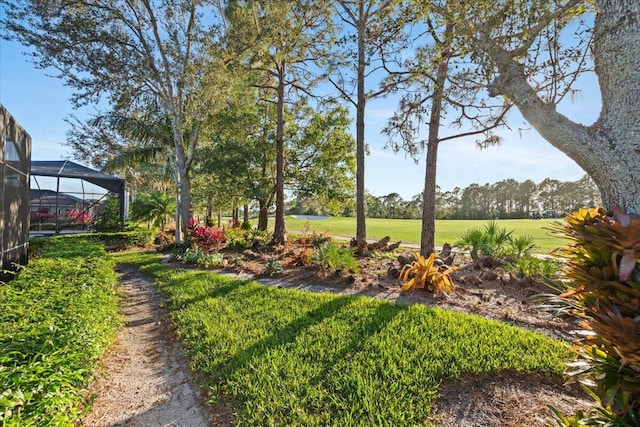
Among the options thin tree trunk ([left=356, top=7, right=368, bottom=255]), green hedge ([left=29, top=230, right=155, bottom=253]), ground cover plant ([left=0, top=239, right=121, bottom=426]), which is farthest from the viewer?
green hedge ([left=29, top=230, right=155, bottom=253])

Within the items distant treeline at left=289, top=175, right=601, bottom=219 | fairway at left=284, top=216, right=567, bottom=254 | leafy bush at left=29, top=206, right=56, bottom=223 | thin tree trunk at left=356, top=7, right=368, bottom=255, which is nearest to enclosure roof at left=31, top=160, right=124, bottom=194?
leafy bush at left=29, top=206, right=56, bottom=223

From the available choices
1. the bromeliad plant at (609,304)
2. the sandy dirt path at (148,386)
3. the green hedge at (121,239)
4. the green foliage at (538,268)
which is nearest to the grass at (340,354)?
the sandy dirt path at (148,386)

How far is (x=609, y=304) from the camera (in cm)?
148

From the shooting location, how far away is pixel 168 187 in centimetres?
2298

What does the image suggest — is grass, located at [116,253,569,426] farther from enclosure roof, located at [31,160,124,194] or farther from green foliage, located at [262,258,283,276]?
enclosure roof, located at [31,160,124,194]

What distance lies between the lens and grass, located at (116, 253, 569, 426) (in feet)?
7.42

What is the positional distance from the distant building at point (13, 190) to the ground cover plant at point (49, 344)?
1.80m

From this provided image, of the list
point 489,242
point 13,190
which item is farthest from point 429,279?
point 13,190

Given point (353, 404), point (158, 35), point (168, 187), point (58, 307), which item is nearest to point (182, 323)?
point (58, 307)

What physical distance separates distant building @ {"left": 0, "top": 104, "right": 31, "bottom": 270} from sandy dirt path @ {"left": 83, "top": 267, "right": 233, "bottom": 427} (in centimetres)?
294

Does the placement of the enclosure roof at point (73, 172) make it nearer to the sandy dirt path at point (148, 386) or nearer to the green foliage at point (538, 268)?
the sandy dirt path at point (148, 386)

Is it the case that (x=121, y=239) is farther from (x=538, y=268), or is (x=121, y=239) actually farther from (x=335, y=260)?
(x=538, y=268)

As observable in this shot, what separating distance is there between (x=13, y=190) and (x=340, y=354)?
6.73m

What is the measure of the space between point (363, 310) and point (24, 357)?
3.54m
